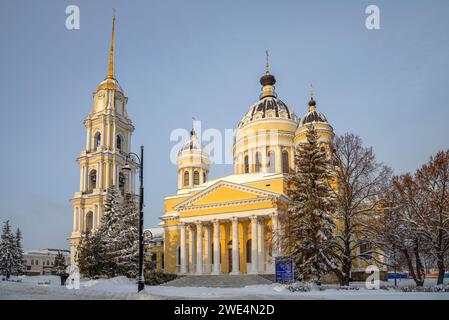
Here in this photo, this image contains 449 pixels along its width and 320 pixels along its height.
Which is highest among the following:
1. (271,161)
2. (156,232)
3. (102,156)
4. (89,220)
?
(102,156)

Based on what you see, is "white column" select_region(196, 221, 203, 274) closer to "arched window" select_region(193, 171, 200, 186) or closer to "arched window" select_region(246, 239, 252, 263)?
"arched window" select_region(246, 239, 252, 263)

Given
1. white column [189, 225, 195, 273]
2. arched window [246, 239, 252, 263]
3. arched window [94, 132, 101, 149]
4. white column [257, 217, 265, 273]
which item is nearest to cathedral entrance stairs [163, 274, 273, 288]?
white column [257, 217, 265, 273]

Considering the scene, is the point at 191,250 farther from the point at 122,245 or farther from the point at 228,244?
the point at 122,245

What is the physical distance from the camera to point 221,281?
3419 centimetres

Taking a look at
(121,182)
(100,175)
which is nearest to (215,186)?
(100,175)

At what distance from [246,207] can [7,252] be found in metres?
38.8

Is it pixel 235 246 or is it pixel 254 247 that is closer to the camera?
pixel 254 247

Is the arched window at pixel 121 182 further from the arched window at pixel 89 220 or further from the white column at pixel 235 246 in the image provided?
the white column at pixel 235 246

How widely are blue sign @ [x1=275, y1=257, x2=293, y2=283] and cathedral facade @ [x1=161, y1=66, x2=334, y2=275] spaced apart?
9.39ft

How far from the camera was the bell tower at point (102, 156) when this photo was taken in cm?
5512

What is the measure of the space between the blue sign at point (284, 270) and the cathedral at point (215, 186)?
2854mm

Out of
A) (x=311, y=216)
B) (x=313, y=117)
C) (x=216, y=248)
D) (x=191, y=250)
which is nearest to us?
(x=311, y=216)
